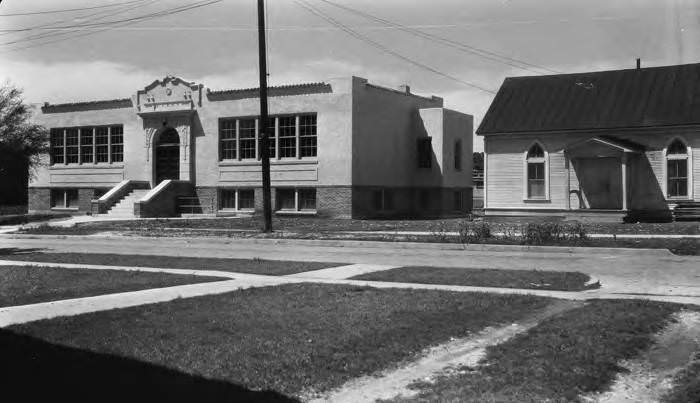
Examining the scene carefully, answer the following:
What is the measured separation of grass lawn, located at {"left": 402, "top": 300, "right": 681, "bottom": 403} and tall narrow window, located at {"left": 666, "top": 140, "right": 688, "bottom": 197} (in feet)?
78.5

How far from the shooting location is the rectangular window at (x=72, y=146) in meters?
46.3

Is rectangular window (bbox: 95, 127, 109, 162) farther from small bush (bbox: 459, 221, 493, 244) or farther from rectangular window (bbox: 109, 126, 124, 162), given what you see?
small bush (bbox: 459, 221, 493, 244)

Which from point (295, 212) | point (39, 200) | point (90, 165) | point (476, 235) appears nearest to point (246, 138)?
point (295, 212)

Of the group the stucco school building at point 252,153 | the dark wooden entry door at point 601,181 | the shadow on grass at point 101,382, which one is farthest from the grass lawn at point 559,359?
the stucco school building at point 252,153

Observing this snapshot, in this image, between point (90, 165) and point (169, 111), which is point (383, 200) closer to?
point (169, 111)

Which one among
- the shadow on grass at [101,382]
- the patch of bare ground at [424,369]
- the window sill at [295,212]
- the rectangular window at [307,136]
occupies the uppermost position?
the rectangular window at [307,136]

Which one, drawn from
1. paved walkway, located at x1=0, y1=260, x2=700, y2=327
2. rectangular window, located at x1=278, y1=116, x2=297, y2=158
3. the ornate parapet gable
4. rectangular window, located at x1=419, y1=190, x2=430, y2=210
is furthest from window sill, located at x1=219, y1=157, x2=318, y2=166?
paved walkway, located at x1=0, y1=260, x2=700, y2=327

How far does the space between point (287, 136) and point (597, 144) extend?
49.5ft

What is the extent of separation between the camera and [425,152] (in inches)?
1671

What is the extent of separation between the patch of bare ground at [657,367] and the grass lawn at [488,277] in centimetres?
354

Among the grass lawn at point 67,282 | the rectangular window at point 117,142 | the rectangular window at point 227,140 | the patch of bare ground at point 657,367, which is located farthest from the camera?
the rectangular window at point 117,142

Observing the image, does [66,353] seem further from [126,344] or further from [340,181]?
[340,181]

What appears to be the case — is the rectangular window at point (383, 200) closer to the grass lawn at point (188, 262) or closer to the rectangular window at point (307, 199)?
the rectangular window at point (307, 199)

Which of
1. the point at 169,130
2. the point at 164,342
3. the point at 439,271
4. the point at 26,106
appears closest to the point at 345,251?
the point at 439,271
